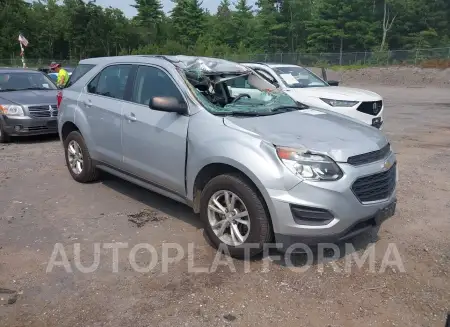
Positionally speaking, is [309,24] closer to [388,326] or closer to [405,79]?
[405,79]

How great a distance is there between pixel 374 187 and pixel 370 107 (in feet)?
17.8

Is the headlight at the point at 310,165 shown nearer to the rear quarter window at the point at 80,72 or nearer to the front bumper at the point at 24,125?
the rear quarter window at the point at 80,72

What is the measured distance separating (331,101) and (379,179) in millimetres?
5131

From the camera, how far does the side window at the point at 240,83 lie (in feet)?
16.6

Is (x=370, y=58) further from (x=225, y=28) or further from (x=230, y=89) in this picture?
(x=230, y=89)

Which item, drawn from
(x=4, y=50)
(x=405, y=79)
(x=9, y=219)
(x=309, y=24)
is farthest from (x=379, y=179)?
(x=4, y=50)

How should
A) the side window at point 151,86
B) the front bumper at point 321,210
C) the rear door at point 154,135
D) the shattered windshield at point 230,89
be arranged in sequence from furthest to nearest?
the side window at point 151,86 < the shattered windshield at point 230,89 < the rear door at point 154,135 < the front bumper at point 321,210

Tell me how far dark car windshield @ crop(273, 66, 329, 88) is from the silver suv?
467 centimetres

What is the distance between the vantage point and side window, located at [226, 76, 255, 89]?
5.06m

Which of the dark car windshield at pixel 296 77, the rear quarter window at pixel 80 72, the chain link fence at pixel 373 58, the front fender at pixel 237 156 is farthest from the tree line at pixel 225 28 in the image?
the front fender at pixel 237 156

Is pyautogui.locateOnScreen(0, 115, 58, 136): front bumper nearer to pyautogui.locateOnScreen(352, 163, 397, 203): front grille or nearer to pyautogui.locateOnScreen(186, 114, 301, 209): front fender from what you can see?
pyautogui.locateOnScreen(186, 114, 301, 209): front fender

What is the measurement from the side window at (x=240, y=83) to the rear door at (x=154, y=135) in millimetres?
814

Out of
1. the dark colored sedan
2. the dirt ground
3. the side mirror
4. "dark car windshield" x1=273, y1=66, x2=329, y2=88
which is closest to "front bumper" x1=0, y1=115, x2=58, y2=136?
the dark colored sedan

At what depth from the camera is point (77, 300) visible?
11.0 ft
